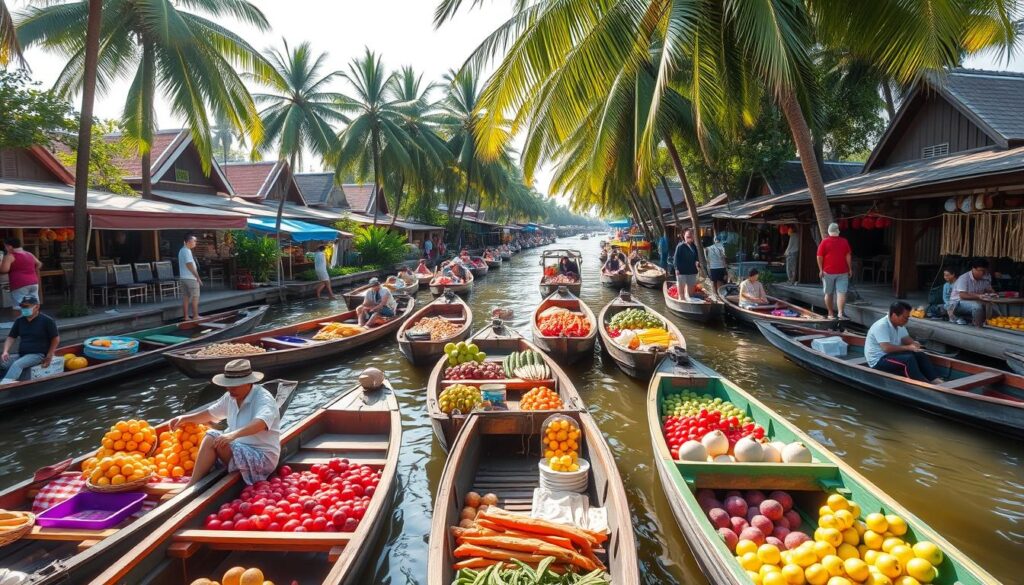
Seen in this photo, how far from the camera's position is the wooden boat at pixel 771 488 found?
331cm

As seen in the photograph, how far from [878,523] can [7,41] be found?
1371 centimetres

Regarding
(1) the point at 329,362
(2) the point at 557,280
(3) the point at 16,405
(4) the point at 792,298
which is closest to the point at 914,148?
(4) the point at 792,298

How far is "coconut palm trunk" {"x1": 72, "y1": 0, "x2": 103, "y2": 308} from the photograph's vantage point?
11.2 metres

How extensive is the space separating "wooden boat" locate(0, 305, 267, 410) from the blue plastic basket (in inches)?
6.1

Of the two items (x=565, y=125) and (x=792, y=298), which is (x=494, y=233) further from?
(x=565, y=125)

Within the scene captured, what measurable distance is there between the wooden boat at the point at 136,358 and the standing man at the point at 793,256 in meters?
14.7

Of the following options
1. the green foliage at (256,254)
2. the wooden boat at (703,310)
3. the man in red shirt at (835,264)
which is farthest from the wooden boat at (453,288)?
the man in red shirt at (835,264)

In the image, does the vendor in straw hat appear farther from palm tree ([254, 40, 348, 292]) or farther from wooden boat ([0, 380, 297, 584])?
palm tree ([254, 40, 348, 292])

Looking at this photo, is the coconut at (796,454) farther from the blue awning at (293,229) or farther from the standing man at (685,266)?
the blue awning at (293,229)

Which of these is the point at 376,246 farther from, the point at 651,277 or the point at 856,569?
the point at 856,569

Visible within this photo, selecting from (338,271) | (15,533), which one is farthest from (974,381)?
(338,271)

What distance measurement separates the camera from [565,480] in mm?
4672

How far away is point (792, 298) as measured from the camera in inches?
610

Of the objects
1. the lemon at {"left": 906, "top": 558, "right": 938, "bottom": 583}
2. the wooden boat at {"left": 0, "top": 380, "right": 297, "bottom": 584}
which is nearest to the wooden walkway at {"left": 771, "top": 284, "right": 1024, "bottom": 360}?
the lemon at {"left": 906, "top": 558, "right": 938, "bottom": 583}
